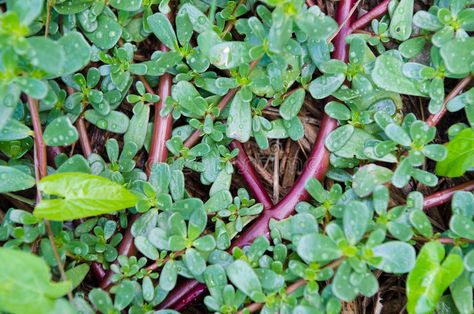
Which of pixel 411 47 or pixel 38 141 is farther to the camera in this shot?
pixel 411 47

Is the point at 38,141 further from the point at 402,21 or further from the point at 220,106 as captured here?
the point at 402,21

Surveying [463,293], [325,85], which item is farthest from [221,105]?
[463,293]

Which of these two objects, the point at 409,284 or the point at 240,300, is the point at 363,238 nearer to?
the point at 409,284

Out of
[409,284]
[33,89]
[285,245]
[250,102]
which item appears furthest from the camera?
[250,102]

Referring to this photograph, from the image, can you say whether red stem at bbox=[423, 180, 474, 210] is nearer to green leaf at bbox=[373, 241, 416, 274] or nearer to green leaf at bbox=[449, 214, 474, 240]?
green leaf at bbox=[449, 214, 474, 240]

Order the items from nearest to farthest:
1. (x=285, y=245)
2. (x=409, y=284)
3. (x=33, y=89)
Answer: (x=33, y=89) → (x=409, y=284) → (x=285, y=245)

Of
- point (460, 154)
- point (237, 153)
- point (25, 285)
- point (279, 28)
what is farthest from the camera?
point (237, 153)

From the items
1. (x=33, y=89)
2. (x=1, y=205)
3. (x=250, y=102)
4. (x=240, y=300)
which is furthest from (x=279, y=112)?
(x=1, y=205)
